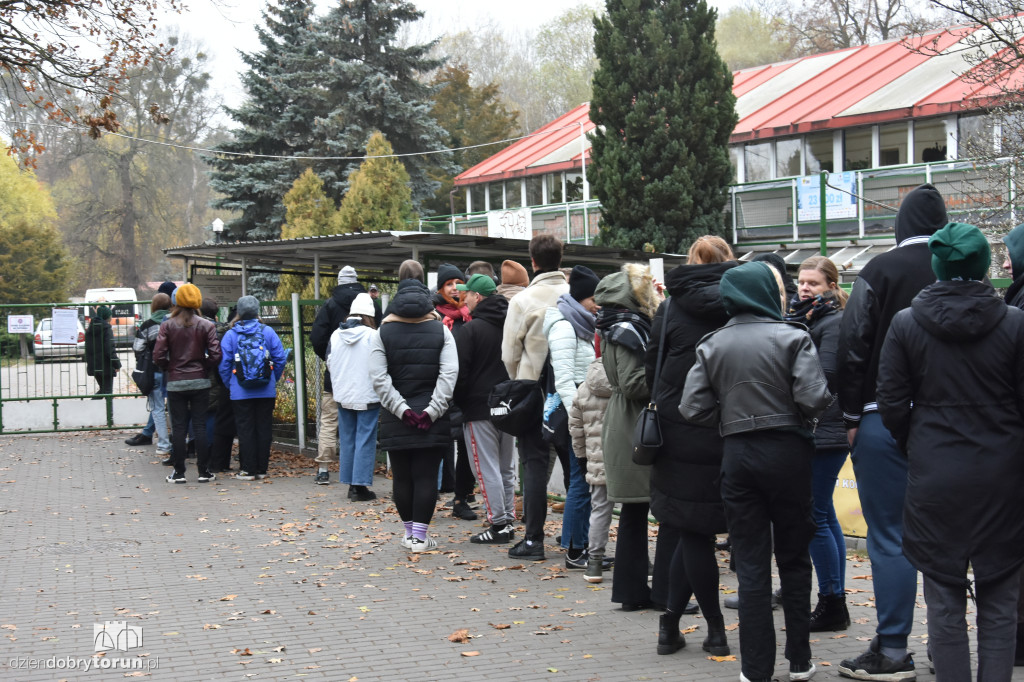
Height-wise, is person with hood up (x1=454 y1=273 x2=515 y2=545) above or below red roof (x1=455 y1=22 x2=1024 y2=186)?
below

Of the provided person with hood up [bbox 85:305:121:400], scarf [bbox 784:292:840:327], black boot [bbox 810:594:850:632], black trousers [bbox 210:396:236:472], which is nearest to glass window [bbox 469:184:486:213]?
person with hood up [bbox 85:305:121:400]

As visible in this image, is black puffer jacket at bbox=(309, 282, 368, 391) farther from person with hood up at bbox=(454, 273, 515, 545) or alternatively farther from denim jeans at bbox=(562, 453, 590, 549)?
denim jeans at bbox=(562, 453, 590, 549)

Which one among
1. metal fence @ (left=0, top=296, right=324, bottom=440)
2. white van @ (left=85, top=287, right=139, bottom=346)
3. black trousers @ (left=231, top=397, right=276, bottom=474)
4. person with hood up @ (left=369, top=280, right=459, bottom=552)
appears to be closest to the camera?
person with hood up @ (left=369, top=280, right=459, bottom=552)

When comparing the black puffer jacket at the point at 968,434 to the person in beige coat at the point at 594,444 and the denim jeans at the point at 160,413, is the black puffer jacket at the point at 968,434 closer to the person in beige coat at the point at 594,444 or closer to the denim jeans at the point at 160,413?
the person in beige coat at the point at 594,444

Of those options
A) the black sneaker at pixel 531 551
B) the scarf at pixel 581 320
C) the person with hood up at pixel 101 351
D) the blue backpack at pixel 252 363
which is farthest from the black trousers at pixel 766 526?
the person with hood up at pixel 101 351

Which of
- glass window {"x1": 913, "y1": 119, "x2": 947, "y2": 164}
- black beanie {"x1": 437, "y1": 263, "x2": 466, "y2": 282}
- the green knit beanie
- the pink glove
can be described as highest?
glass window {"x1": 913, "y1": 119, "x2": 947, "y2": 164}

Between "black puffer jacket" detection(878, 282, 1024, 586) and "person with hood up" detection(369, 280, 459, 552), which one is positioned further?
"person with hood up" detection(369, 280, 459, 552)

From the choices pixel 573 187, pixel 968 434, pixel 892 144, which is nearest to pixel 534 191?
pixel 573 187

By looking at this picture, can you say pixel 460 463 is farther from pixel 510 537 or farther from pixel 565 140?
pixel 565 140

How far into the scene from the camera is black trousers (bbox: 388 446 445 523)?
7758 millimetres

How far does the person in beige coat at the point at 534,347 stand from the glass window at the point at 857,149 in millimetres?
22558

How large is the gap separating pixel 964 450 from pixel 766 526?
0.97 meters

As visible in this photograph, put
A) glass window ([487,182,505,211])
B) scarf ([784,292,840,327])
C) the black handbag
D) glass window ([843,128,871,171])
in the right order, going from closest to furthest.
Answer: the black handbag, scarf ([784,292,840,327]), glass window ([843,128,871,171]), glass window ([487,182,505,211])

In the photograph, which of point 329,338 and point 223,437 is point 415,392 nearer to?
point 329,338
